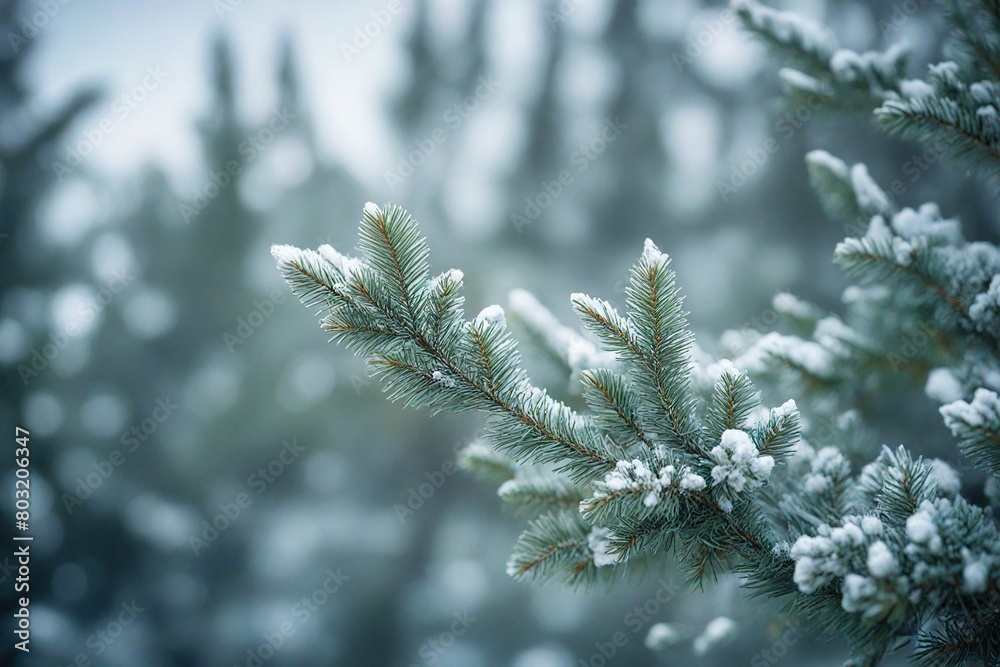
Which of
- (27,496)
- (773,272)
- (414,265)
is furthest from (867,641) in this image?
(27,496)

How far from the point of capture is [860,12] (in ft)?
10.6
